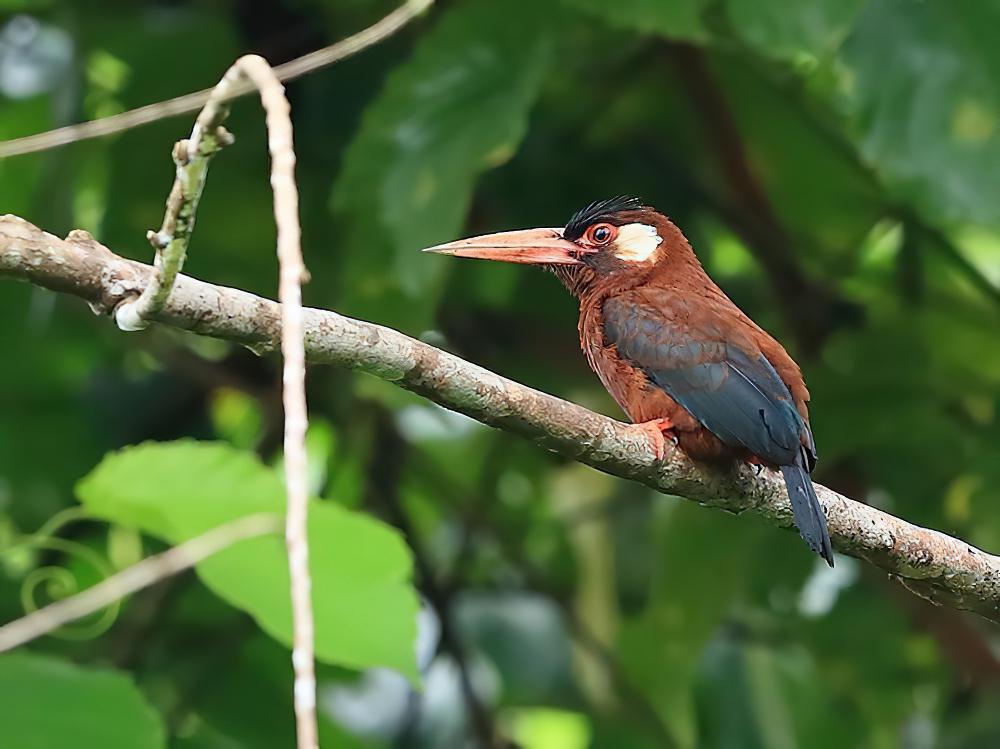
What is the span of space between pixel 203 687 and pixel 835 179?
7.38 feet

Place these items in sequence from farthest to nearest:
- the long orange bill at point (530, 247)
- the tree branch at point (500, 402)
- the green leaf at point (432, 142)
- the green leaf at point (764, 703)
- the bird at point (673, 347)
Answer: the green leaf at point (764, 703) < the long orange bill at point (530, 247) < the green leaf at point (432, 142) < the bird at point (673, 347) < the tree branch at point (500, 402)

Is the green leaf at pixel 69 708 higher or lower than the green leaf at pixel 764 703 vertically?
lower

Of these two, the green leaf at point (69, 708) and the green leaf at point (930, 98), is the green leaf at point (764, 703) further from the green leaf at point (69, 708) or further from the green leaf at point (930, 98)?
the green leaf at point (69, 708)

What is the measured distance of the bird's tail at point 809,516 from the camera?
228 centimetres

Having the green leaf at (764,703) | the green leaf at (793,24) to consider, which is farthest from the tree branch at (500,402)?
the green leaf at (764,703)

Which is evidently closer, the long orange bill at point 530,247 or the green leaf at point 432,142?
the green leaf at point 432,142

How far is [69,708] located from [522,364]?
6.89 ft

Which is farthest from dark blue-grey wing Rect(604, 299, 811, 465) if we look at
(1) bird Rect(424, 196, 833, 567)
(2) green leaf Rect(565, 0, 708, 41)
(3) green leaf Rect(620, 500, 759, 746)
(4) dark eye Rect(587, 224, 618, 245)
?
(3) green leaf Rect(620, 500, 759, 746)

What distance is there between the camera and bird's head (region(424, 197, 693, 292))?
134 inches

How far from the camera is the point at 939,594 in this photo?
8.32 feet

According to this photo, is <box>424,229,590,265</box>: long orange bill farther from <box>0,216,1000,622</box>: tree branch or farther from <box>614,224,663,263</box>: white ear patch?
<box>0,216,1000,622</box>: tree branch

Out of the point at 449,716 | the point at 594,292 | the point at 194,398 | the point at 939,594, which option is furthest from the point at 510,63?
the point at 449,716

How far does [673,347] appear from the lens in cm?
288

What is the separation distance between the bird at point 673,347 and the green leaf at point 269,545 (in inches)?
21.1
